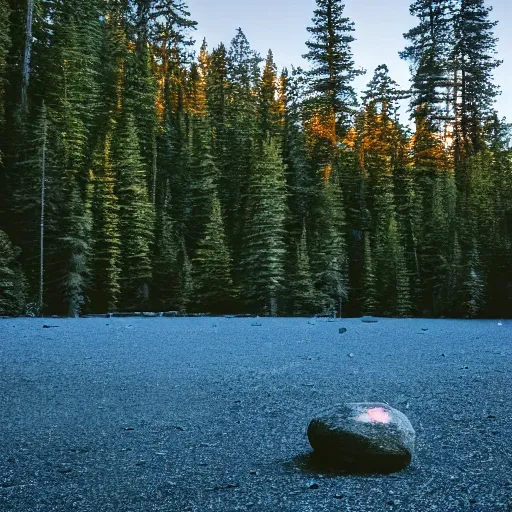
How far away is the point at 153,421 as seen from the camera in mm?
4305

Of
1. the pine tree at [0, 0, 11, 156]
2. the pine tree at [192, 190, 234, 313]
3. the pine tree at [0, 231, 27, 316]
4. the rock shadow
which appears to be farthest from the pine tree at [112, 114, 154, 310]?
the rock shadow

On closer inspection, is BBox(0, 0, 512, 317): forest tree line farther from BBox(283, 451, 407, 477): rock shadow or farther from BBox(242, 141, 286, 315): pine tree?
BBox(283, 451, 407, 477): rock shadow

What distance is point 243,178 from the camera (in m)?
30.5

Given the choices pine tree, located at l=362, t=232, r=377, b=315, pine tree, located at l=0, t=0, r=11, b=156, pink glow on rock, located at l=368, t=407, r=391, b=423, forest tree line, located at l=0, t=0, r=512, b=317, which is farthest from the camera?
pine tree, located at l=0, t=0, r=11, b=156

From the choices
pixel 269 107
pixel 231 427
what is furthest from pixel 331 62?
pixel 231 427

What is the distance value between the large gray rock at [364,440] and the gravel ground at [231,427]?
12cm

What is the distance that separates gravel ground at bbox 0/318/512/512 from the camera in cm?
273

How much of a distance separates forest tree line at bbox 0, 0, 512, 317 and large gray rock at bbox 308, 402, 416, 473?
1827cm

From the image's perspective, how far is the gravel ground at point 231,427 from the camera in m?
2.73

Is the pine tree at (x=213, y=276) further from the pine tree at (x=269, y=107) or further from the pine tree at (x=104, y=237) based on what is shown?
the pine tree at (x=269, y=107)

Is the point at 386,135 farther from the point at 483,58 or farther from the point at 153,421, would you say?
the point at 153,421

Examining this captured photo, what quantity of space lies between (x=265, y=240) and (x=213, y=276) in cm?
301

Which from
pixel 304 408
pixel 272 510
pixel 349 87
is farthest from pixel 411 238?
pixel 272 510

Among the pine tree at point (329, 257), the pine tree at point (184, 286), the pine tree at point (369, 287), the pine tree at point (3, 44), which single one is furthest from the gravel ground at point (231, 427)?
the pine tree at point (3, 44)
